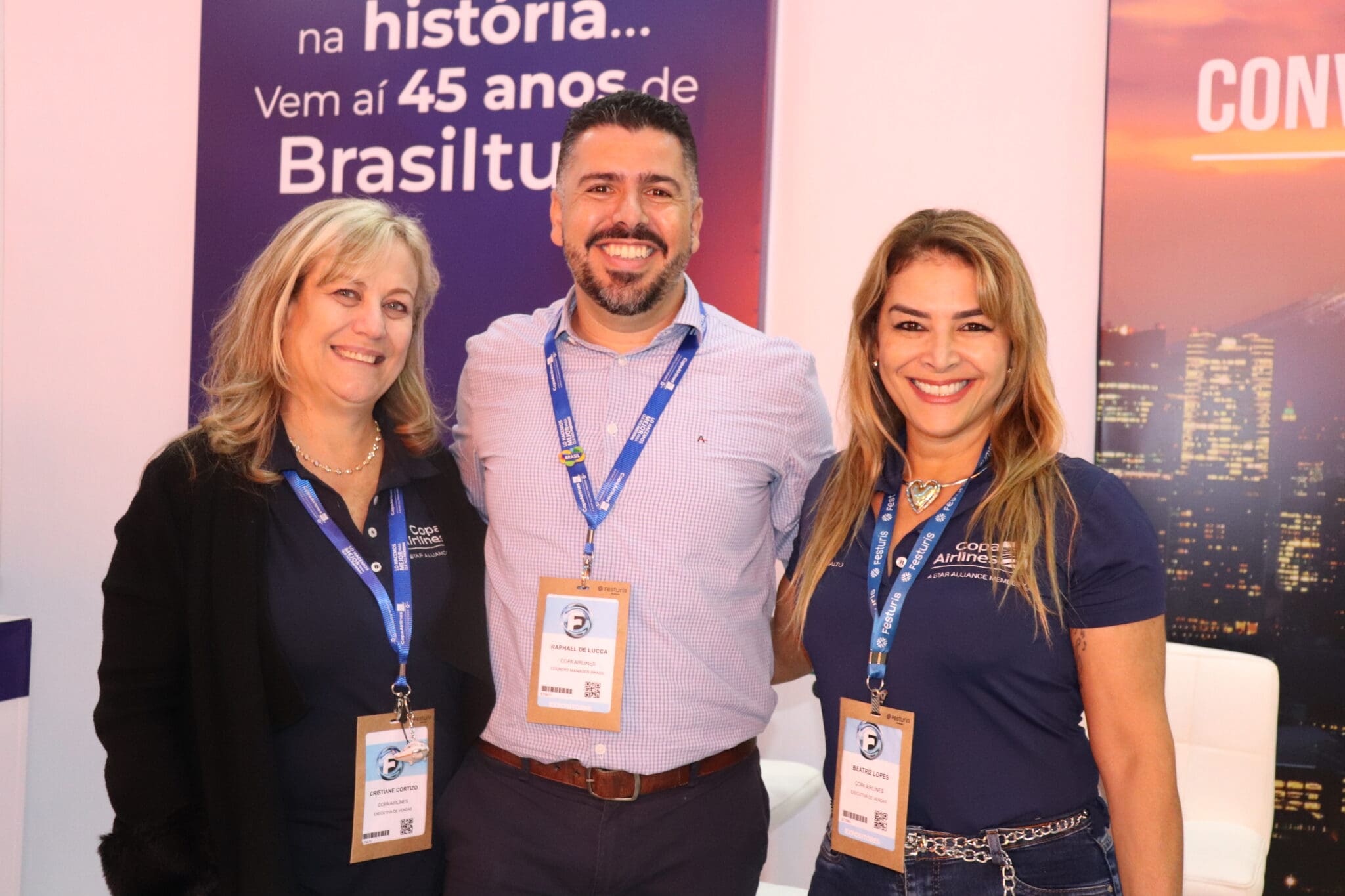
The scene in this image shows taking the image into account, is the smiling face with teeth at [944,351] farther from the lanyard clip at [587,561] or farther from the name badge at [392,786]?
the name badge at [392,786]

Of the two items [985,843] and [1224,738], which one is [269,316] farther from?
[1224,738]

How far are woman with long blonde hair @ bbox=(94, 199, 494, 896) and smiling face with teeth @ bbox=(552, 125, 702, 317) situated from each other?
1.11 feet

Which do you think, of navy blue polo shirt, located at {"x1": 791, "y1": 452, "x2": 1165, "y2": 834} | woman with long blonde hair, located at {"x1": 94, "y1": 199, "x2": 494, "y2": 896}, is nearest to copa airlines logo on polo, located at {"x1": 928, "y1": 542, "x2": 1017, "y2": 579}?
navy blue polo shirt, located at {"x1": 791, "y1": 452, "x2": 1165, "y2": 834}

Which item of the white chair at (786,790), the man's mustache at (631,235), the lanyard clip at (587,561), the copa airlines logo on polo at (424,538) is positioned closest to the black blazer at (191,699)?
the copa airlines logo on polo at (424,538)

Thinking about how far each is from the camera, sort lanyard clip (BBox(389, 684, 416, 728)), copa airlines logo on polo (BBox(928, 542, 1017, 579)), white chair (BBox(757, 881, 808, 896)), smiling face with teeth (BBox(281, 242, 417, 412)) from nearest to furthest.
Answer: copa airlines logo on polo (BBox(928, 542, 1017, 579)), lanyard clip (BBox(389, 684, 416, 728)), smiling face with teeth (BBox(281, 242, 417, 412)), white chair (BBox(757, 881, 808, 896))

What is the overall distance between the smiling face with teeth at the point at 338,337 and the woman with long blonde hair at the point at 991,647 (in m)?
0.91

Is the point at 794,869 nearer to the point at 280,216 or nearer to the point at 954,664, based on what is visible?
the point at 954,664

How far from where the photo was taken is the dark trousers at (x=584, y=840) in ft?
6.55

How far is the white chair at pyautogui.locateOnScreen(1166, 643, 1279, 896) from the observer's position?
287 cm

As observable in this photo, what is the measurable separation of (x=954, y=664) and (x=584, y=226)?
1138 mm

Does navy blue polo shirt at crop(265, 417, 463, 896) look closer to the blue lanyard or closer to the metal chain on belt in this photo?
the blue lanyard

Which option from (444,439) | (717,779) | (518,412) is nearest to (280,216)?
(444,439)

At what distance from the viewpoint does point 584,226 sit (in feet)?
7.57

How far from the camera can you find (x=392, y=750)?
198 centimetres
